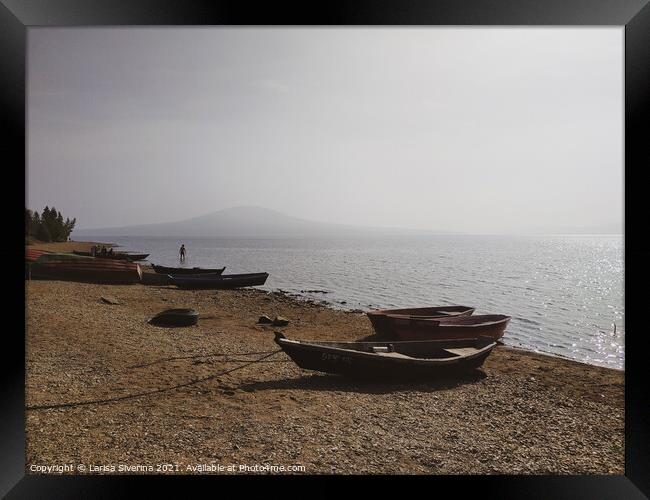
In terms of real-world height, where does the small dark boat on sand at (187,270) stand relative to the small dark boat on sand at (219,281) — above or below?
above

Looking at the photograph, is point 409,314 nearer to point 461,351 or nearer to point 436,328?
point 436,328

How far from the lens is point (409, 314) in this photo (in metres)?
9.02

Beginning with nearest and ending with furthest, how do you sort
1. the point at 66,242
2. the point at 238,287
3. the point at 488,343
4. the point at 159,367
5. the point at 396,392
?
the point at 396,392
the point at 159,367
the point at 488,343
the point at 238,287
the point at 66,242

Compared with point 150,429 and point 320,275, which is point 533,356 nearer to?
point 150,429

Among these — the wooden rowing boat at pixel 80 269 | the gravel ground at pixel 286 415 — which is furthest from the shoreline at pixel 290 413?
the wooden rowing boat at pixel 80 269

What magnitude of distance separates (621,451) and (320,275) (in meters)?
17.3

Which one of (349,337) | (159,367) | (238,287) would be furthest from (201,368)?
(238,287)

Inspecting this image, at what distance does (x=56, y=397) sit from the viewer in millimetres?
4484

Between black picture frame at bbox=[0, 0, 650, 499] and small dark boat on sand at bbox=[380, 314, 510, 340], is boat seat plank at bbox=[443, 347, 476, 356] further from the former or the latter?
black picture frame at bbox=[0, 0, 650, 499]

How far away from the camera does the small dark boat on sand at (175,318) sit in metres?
7.94

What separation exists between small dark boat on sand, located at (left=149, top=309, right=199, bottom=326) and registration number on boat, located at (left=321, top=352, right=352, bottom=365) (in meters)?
3.97

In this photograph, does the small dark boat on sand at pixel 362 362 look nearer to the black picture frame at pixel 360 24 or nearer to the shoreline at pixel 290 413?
the shoreline at pixel 290 413

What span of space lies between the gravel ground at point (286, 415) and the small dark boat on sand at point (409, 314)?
174 cm

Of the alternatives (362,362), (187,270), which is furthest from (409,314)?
(187,270)
